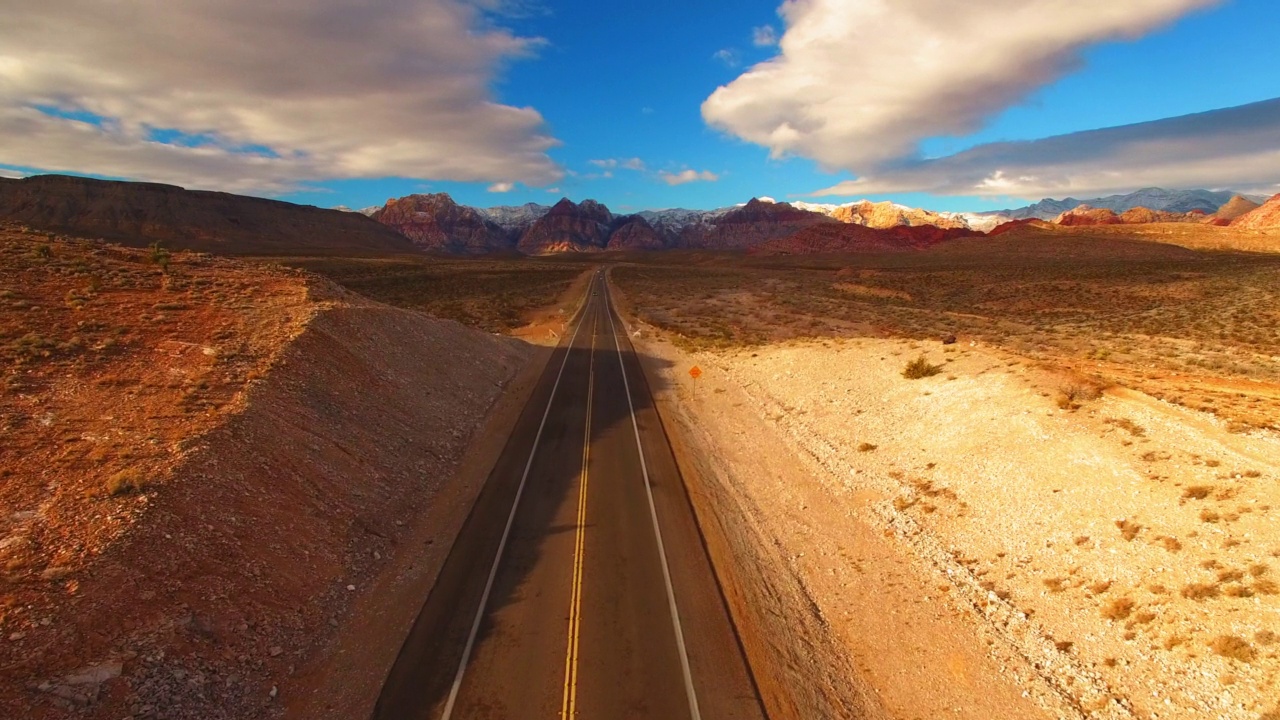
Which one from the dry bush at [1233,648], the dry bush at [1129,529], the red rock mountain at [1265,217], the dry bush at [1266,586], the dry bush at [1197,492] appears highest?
the red rock mountain at [1265,217]

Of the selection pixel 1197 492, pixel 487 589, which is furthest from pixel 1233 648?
pixel 487 589

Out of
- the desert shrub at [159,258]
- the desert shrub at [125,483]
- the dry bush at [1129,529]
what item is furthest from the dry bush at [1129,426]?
the desert shrub at [159,258]

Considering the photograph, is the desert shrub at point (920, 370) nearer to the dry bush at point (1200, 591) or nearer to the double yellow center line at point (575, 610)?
the dry bush at point (1200, 591)

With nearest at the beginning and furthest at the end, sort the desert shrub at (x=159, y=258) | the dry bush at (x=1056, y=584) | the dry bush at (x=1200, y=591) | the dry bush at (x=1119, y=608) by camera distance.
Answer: the dry bush at (x=1200, y=591), the dry bush at (x=1119, y=608), the dry bush at (x=1056, y=584), the desert shrub at (x=159, y=258)

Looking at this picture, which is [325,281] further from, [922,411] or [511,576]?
[922,411]

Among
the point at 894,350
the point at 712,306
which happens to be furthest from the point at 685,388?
the point at 712,306

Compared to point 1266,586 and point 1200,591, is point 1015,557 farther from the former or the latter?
point 1266,586

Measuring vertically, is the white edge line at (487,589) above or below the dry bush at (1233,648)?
below
